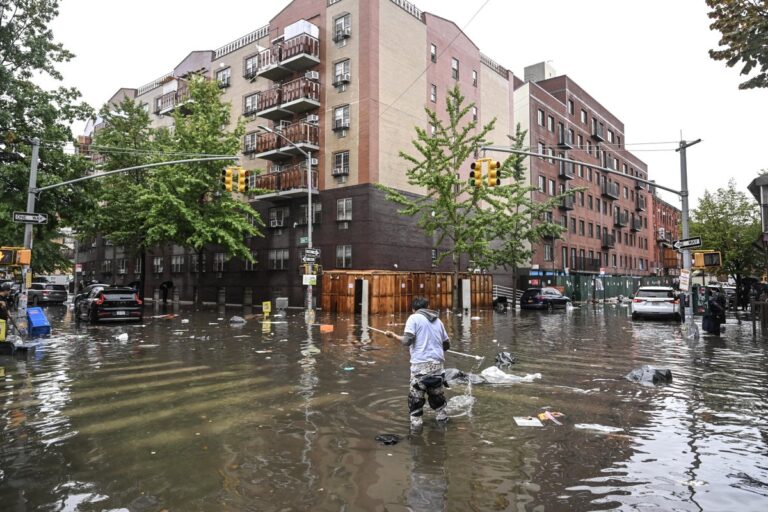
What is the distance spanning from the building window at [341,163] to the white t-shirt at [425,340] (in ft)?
88.8

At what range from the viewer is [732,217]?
4166 centimetres

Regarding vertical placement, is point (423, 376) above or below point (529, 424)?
above

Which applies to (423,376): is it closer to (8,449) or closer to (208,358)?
(8,449)

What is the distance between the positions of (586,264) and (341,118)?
108 feet

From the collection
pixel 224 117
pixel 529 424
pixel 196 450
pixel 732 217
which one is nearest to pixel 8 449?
pixel 196 450

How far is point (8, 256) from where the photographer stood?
14.8 meters

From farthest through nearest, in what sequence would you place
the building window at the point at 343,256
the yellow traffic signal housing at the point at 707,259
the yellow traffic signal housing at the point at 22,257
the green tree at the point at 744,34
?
the building window at the point at 343,256, the yellow traffic signal housing at the point at 707,259, the yellow traffic signal housing at the point at 22,257, the green tree at the point at 744,34

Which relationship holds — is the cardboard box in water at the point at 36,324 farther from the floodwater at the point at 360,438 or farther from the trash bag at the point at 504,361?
the trash bag at the point at 504,361

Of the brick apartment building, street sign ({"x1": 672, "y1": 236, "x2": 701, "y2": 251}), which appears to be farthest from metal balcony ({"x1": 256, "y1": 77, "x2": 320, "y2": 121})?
street sign ({"x1": 672, "y1": 236, "x2": 701, "y2": 251})

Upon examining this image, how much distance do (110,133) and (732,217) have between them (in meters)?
47.9

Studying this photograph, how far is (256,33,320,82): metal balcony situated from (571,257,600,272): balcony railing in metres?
32.4

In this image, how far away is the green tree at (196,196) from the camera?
28.8 m

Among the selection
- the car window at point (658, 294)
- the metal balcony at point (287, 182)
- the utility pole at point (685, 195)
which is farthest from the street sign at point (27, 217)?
the car window at point (658, 294)

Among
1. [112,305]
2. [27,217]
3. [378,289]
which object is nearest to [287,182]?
[378,289]
